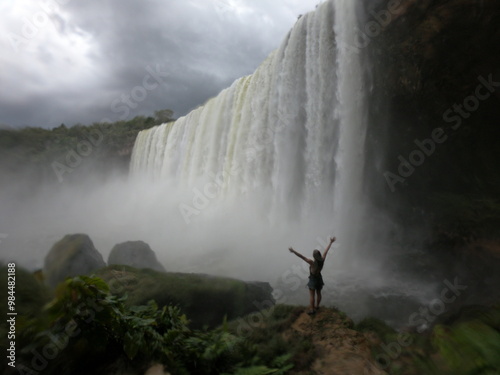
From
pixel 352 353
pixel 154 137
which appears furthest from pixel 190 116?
pixel 352 353

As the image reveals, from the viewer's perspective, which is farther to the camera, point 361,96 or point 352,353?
point 361,96

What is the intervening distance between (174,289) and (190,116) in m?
20.0

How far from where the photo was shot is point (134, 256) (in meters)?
11.2

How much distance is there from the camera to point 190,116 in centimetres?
2484

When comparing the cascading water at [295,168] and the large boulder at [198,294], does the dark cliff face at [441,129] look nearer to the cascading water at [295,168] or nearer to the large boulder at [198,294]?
the cascading water at [295,168]

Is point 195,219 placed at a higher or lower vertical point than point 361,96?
lower

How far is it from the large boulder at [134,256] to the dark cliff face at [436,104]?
9.27 meters

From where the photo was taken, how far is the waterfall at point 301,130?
40.6 feet

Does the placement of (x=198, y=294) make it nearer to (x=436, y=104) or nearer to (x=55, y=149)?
(x=436, y=104)

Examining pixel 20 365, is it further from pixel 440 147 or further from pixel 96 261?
pixel 440 147

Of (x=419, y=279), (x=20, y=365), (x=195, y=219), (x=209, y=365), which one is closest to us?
(x=20, y=365)

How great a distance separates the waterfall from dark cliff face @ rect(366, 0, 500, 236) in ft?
3.32

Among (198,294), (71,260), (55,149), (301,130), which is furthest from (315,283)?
(55,149)

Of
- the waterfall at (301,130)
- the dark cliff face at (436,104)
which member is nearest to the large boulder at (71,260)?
the waterfall at (301,130)
